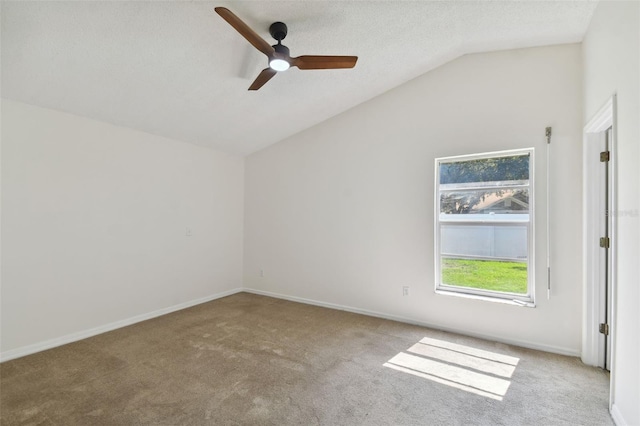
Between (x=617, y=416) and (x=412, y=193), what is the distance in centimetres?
250

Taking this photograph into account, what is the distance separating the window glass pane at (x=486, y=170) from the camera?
3.12 meters

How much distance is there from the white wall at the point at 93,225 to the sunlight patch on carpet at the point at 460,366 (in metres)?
3.25

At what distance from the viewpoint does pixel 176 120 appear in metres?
3.66

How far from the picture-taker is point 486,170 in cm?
332

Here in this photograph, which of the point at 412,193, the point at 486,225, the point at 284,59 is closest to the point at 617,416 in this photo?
the point at 486,225

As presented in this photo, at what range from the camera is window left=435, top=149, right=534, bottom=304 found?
3.11m

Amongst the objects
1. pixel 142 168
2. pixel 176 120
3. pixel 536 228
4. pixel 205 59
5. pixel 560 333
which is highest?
pixel 205 59

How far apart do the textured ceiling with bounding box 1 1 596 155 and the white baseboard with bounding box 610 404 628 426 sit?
120 inches

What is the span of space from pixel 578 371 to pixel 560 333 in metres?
0.42

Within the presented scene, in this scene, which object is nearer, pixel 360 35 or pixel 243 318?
pixel 360 35

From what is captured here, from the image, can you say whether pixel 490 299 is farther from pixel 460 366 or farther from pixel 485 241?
pixel 460 366

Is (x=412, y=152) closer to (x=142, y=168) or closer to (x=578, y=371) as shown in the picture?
(x=578, y=371)

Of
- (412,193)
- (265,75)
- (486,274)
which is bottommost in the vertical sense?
(486,274)

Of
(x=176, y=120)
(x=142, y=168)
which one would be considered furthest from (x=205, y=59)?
(x=142, y=168)
